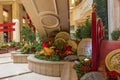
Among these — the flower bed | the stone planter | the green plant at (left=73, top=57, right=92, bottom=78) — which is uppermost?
the flower bed

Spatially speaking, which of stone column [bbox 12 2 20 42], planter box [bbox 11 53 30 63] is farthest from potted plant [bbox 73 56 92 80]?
stone column [bbox 12 2 20 42]

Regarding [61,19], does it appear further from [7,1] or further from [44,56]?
[7,1]

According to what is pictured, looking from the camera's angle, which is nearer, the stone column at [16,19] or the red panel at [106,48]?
the red panel at [106,48]

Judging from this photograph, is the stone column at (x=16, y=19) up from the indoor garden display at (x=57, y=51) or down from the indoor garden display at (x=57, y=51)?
up

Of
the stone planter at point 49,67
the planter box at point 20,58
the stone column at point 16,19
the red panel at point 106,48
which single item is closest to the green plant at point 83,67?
the red panel at point 106,48

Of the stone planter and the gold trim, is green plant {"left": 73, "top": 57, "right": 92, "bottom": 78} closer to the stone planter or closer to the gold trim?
the gold trim

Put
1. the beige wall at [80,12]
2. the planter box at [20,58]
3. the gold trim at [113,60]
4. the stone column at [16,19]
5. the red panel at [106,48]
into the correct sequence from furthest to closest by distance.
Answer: the stone column at [16,19] → the beige wall at [80,12] → the planter box at [20,58] → the red panel at [106,48] → the gold trim at [113,60]

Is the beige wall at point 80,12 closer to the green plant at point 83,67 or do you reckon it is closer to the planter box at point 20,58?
the planter box at point 20,58

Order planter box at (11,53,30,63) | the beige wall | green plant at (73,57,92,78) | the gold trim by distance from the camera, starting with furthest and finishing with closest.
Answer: the beige wall → planter box at (11,53,30,63) → green plant at (73,57,92,78) → the gold trim

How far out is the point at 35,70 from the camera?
620cm

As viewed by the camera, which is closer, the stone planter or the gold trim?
the gold trim

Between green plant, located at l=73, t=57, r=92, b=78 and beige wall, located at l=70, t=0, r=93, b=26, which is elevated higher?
beige wall, located at l=70, t=0, r=93, b=26

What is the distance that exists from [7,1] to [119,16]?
46.9 ft

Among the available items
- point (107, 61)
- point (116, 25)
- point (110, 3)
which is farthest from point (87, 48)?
point (110, 3)
